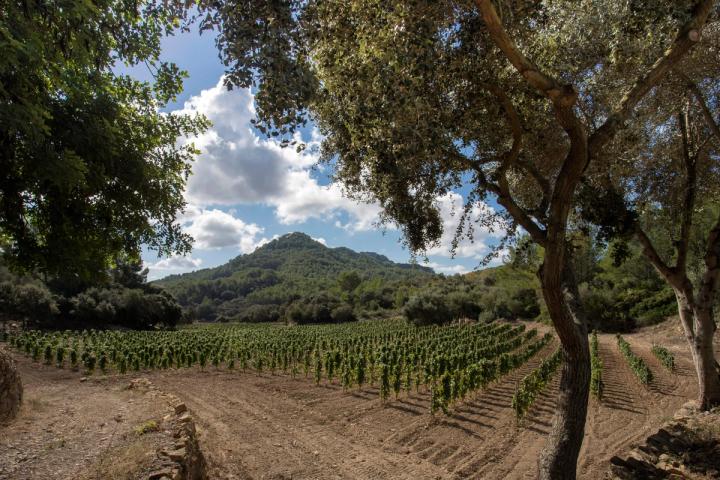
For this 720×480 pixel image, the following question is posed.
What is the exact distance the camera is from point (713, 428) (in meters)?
7.04

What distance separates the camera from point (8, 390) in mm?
8023

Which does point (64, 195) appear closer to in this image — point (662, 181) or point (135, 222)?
point (135, 222)

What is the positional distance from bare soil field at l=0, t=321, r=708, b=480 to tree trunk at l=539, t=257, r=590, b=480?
401cm

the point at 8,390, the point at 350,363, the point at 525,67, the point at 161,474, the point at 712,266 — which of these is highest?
the point at 525,67

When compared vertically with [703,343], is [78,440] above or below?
below

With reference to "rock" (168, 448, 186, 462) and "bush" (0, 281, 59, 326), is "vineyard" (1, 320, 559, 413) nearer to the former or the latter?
"rock" (168, 448, 186, 462)

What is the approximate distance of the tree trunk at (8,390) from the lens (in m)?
7.80

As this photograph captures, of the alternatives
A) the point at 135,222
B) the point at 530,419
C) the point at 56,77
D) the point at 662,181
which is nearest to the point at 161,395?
the point at 135,222

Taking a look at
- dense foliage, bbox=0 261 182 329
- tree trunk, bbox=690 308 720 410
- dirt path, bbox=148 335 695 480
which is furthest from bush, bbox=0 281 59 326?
tree trunk, bbox=690 308 720 410

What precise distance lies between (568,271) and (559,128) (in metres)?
2.80

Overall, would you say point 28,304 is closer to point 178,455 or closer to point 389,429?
point 389,429

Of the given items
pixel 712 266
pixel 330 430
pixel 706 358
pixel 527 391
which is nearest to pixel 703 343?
pixel 706 358

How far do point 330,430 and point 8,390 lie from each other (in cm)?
754

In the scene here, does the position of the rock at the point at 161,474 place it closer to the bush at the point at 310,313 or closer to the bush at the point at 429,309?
the bush at the point at 429,309
